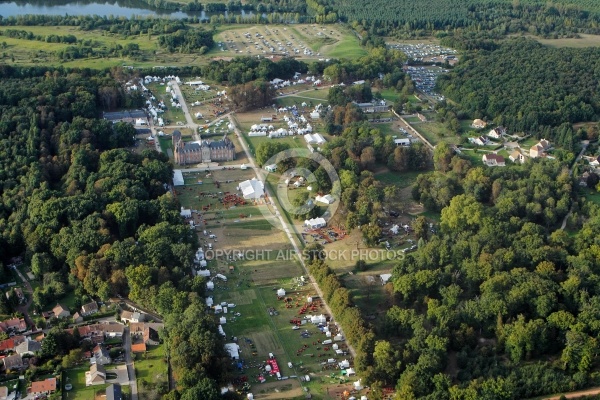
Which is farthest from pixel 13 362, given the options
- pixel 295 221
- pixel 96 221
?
pixel 295 221

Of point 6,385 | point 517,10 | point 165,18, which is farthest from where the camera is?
point 517,10

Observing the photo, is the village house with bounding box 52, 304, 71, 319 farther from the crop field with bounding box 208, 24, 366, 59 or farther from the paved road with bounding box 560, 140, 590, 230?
the crop field with bounding box 208, 24, 366, 59

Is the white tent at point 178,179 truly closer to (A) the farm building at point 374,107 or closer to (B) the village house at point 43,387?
(A) the farm building at point 374,107

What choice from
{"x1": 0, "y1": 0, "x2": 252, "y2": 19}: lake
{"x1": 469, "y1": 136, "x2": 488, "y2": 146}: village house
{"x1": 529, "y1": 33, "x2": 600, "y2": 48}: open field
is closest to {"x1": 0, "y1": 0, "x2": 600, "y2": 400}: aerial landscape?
{"x1": 469, "y1": 136, "x2": 488, "y2": 146}: village house

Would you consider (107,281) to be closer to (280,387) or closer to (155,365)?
(155,365)

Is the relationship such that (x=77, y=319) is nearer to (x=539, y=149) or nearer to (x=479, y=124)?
(x=539, y=149)

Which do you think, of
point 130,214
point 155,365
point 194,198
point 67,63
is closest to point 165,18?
point 67,63
